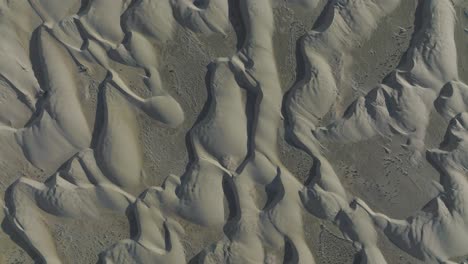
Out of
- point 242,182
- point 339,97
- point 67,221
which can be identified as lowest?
point 67,221

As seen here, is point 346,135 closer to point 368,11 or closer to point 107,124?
point 368,11

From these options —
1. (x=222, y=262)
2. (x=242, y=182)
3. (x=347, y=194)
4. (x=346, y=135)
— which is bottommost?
(x=222, y=262)

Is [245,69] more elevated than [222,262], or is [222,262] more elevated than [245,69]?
[245,69]

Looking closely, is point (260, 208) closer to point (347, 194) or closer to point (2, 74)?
point (347, 194)

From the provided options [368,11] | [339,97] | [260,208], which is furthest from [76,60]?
[368,11]

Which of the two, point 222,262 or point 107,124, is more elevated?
point 107,124

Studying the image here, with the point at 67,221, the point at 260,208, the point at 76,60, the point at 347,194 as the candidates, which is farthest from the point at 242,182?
the point at 76,60
